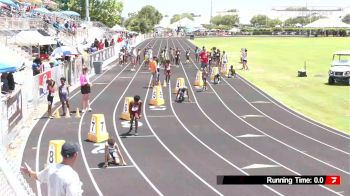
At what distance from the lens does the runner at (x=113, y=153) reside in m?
14.9

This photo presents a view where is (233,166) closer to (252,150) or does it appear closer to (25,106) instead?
(252,150)

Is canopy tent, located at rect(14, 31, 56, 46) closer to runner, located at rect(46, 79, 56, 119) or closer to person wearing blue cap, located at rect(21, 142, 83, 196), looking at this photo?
runner, located at rect(46, 79, 56, 119)

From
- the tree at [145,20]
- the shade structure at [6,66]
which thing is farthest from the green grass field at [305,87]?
the tree at [145,20]

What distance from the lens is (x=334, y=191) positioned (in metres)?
13.1

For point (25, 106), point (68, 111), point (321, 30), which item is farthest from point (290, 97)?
point (321, 30)

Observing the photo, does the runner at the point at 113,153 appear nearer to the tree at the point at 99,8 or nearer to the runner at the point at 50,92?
the runner at the point at 50,92

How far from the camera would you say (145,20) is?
141 meters

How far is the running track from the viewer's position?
43.8 feet

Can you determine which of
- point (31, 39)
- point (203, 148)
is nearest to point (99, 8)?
point (31, 39)

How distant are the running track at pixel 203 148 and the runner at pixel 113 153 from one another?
0.89 feet

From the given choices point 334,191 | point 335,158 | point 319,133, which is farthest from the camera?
point 319,133

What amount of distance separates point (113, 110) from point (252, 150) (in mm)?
9350

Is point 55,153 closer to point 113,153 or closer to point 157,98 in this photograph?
point 113,153

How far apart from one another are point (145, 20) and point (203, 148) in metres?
126
